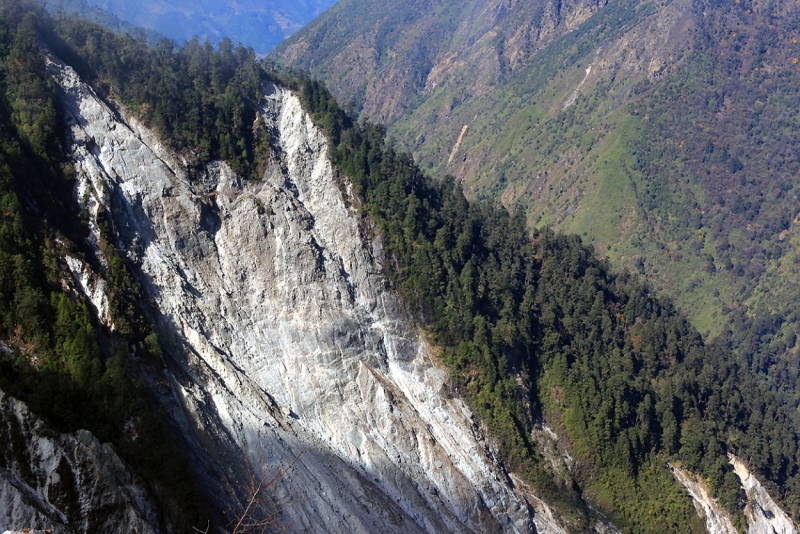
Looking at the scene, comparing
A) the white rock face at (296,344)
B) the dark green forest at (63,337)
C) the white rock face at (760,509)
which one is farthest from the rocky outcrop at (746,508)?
the dark green forest at (63,337)

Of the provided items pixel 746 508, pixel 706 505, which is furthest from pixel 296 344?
pixel 746 508

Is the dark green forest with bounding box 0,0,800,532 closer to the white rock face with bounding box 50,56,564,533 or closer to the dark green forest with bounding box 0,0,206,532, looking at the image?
the dark green forest with bounding box 0,0,206,532

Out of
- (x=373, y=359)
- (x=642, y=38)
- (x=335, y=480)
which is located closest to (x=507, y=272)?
(x=373, y=359)

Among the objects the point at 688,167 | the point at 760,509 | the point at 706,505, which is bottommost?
the point at 760,509

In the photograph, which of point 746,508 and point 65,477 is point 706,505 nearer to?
point 746,508

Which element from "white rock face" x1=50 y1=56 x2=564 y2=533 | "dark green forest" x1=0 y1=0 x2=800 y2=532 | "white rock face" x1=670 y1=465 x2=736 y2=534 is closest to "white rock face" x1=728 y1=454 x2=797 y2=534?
"dark green forest" x1=0 y1=0 x2=800 y2=532

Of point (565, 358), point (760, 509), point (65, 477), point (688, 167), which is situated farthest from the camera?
point (688, 167)
